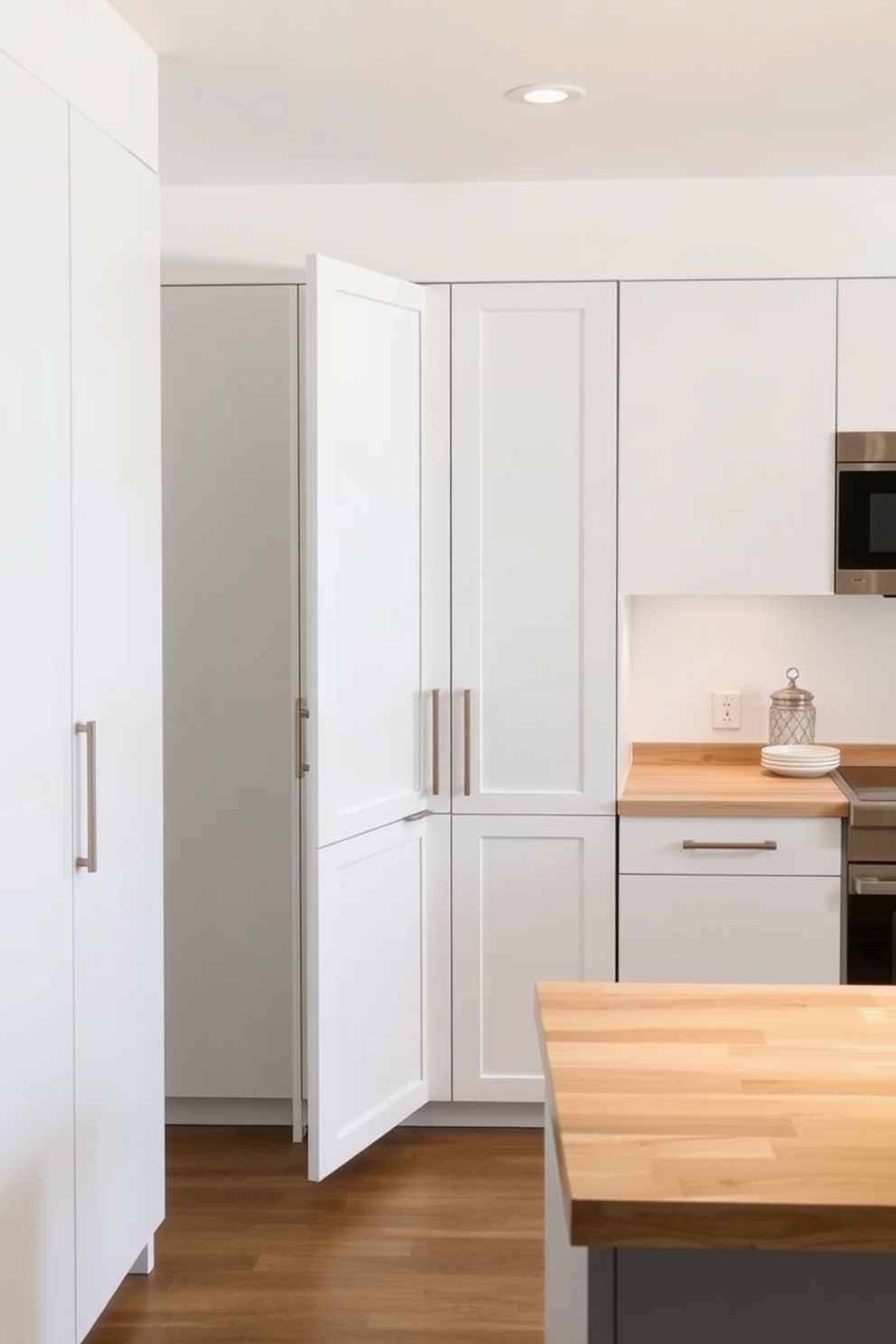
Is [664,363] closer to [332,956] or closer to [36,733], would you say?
[332,956]

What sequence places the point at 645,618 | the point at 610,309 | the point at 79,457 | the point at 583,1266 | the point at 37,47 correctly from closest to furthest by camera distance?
the point at 583,1266 → the point at 37,47 → the point at 79,457 → the point at 610,309 → the point at 645,618

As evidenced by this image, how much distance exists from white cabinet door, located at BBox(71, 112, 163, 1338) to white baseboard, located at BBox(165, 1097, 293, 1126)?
0.95 metres

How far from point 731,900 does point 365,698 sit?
3.52 ft

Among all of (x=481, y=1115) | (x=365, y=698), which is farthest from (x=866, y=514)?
(x=481, y=1115)

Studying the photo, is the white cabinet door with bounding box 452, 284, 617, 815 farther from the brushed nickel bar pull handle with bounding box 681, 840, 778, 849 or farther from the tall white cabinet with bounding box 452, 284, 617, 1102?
the brushed nickel bar pull handle with bounding box 681, 840, 778, 849

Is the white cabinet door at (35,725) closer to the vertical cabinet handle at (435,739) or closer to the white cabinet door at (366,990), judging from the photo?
the white cabinet door at (366,990)

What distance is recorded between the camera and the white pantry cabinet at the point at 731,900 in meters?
3.74

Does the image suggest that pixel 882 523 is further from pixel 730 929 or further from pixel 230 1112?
pixel 230 1112

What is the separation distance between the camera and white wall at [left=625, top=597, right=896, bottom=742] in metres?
4.27

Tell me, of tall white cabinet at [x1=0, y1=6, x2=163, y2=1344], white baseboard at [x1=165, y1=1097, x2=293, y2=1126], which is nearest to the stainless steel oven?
white baseboard at [x1=165, y1=1097, x2=293, y2=1126]

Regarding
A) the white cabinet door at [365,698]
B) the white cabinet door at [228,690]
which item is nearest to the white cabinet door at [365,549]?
the white cabinet door at [365,698]

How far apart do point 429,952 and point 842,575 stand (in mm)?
1459

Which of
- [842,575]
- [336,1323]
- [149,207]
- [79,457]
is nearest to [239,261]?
[149,207]

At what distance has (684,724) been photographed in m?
4.35
